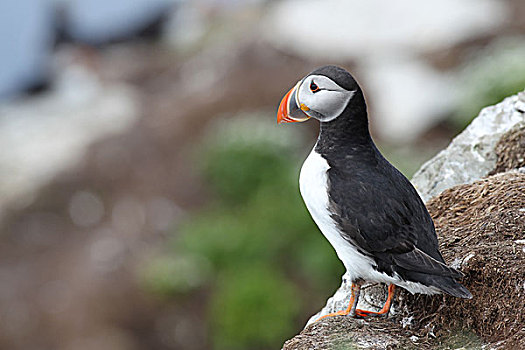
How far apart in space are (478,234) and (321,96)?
1437 mm

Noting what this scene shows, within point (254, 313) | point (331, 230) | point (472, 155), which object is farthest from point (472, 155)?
point (254, 313)

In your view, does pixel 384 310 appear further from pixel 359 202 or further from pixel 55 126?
pixel 55 126

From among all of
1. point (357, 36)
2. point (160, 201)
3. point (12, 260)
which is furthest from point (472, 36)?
point (12, 260)

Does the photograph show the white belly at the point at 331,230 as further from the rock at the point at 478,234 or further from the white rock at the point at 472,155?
the white rock at the point at 472,155

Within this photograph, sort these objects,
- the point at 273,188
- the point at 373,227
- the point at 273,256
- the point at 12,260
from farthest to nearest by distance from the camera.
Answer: the point at 12,260, the point at 273,188, the point at 273,256, the point at 373,227

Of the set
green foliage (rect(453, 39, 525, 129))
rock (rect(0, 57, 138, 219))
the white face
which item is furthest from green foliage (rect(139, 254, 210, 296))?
the white face

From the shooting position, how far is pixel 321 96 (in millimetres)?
4227

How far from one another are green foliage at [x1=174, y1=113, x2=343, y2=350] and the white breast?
22.4 feet

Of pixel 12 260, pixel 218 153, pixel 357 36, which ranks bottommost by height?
pixel 12 260

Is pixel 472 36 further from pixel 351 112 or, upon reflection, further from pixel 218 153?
pixel 351 112

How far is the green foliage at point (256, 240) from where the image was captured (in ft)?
36.1

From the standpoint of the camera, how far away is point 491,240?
4562 millimetres

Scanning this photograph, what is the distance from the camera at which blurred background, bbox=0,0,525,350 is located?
38.5ft

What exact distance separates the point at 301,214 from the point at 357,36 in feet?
29.4
